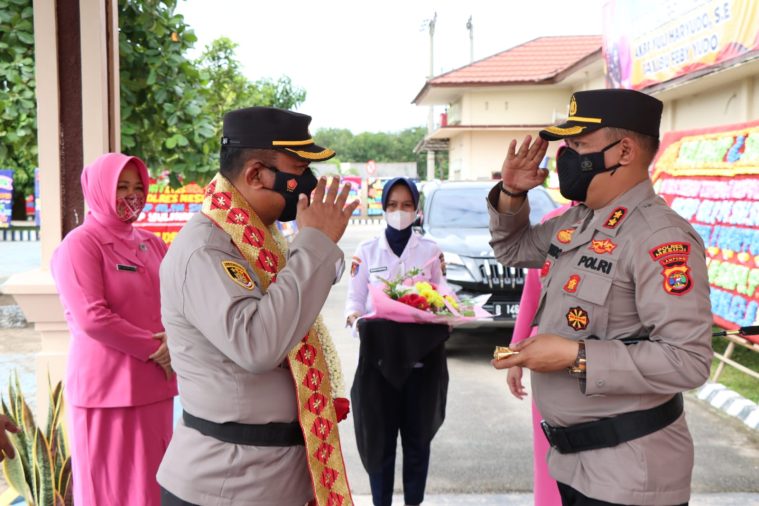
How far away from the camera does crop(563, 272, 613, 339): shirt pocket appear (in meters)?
2.15

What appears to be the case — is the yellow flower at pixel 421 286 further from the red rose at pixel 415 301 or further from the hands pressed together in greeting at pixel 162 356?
the hands pressed together in greeting at pixel 162 356

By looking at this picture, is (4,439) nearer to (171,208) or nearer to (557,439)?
(557,439)

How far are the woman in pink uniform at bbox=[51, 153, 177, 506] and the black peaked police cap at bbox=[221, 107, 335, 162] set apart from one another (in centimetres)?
149

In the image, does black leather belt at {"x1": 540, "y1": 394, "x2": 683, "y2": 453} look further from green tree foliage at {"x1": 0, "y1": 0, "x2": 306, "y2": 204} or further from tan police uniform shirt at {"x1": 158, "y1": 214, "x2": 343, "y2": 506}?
green tree foliage at {"x1": 0, "y1": 0, "x2": 306, "y2": 204}

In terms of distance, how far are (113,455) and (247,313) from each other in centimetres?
184

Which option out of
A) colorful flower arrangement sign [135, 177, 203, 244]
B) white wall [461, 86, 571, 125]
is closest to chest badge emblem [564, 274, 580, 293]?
colorful flower arrangement sign [135, 177, 203, 244]

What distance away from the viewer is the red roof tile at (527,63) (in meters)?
27.8

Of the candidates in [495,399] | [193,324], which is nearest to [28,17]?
[193,324]

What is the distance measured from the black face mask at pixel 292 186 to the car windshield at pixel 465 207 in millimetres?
7135

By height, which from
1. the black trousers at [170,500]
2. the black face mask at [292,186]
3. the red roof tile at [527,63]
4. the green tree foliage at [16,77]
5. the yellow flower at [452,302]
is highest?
the red roof tile at [527,63]

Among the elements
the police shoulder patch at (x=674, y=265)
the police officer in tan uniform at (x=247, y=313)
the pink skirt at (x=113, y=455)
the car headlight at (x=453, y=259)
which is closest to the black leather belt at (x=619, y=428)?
the police shoulder patch at (x=674, y=265)

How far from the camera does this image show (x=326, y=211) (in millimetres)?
1961

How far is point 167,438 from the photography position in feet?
11.3

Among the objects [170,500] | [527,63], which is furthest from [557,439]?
[527,63]
